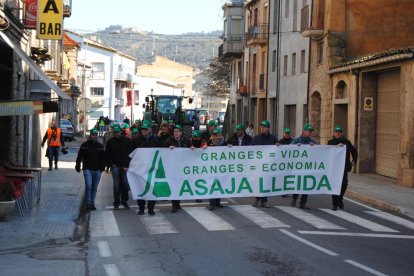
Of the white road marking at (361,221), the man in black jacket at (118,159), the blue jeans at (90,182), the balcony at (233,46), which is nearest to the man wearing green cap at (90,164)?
the blue jeans at (90,182)

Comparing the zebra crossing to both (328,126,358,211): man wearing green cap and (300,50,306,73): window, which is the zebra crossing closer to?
(328,126,358,211): man wearing green cap

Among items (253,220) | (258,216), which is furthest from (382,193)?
(253,220)

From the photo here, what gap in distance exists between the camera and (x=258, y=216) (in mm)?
14086

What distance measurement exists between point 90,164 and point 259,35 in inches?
1223

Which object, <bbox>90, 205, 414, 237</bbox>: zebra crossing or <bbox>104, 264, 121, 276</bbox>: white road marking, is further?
<bbox>90, 205, 414, 237</bbox>: zebra crossing

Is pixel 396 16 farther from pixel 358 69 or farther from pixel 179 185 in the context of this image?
pixel 179 185

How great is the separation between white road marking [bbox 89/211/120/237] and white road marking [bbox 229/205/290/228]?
2575 millimetres

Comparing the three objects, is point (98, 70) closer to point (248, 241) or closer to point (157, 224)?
point (157, 224)

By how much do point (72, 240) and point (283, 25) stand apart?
98.5ft

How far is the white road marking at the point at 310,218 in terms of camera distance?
1296 cm

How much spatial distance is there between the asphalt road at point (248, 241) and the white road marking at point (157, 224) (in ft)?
0.06

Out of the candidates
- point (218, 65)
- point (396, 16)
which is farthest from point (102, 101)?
point (396, 16)

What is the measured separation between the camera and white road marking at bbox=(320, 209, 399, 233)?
13.0 meters

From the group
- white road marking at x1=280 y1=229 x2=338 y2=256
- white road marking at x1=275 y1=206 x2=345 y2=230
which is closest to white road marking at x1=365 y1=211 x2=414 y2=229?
white road marking at x1=275 y1=206 x2=345 y2=230
